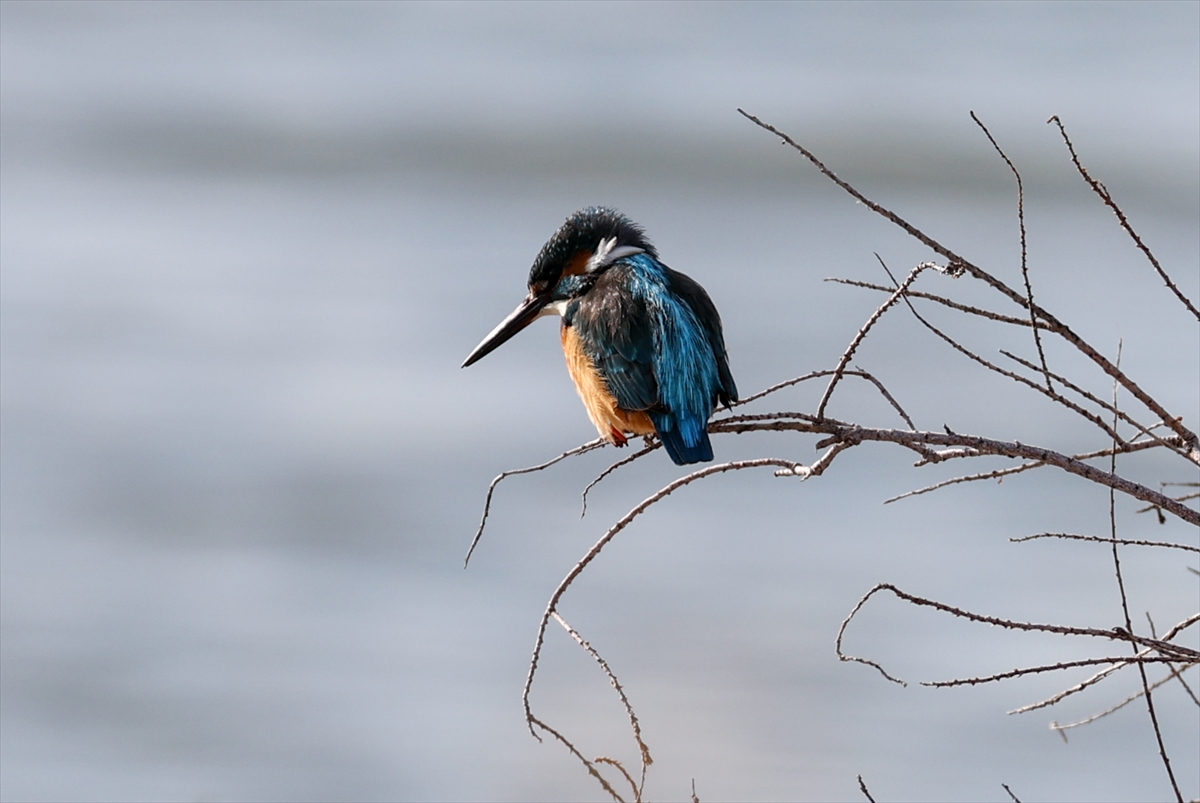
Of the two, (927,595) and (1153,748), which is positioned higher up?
(927,595)

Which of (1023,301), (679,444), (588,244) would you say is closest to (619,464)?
(679,444)

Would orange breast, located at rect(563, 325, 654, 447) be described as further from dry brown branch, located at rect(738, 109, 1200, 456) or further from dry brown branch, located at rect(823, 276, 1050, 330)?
dry brown branch, located at rect(738, 109, 1200, 456)

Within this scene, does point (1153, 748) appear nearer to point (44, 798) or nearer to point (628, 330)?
point (628, 330)

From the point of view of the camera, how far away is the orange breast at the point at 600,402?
2.40m

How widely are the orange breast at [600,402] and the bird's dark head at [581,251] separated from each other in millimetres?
146

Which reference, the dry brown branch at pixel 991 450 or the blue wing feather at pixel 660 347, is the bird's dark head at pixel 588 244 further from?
the dry brown branch at pixel 991 450

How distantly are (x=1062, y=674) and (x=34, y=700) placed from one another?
3573mm

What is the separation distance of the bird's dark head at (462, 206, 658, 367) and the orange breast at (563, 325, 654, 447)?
15 centimetres

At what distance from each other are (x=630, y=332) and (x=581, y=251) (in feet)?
1.14

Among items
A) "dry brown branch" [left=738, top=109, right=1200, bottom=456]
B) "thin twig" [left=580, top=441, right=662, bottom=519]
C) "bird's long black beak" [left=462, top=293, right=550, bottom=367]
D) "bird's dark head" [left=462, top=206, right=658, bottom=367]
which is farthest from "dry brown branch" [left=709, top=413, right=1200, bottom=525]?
"bird's long black beak" [left=462, top=293, right=550, bottom=367]

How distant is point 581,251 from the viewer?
2.71 m

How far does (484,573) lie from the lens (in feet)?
18.0

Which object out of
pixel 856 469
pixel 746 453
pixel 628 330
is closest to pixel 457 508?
pixel 746 453

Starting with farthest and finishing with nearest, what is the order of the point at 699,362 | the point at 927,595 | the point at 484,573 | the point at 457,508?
the point at 457,508, the point at 484,573, the point at 927,595, the point at 699,362
